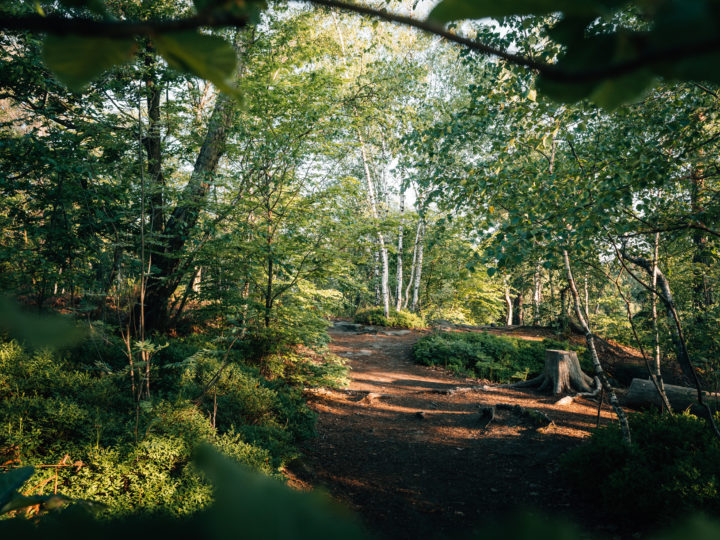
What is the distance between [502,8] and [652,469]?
4809 mm

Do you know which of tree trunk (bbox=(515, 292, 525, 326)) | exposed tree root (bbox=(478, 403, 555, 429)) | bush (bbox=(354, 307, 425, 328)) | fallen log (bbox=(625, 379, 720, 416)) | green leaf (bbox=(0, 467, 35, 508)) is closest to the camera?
green leaf (bbox=(0, 467, 35, 508))

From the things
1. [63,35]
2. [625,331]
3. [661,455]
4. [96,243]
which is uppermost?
[96,243]


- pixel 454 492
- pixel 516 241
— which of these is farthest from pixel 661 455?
pixel 516 241

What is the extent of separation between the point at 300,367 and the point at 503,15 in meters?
6.63

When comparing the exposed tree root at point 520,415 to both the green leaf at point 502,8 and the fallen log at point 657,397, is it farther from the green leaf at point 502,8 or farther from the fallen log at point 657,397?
the green leaf at point 502,8

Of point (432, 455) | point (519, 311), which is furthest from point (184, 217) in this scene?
point (519, 311)

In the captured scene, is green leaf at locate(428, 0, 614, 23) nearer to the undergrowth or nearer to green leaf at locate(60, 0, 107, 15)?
green leaf at locate(60, 0, 107, 15)

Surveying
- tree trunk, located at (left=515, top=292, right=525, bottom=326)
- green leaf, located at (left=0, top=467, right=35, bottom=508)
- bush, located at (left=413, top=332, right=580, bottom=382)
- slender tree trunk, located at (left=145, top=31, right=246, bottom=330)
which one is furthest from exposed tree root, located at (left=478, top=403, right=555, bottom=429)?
tree trunk, located at (left=515, top=292, right=525, bottom=326)

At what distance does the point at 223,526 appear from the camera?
25 centimetres

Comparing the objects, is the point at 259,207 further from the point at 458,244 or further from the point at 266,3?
the point at 458,244

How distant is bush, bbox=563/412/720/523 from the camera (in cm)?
294

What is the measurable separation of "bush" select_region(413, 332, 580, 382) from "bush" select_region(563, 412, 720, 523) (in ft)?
17.1

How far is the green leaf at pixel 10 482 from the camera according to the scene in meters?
0.58

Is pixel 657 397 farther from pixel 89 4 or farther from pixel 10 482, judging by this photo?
pixel 89 4
